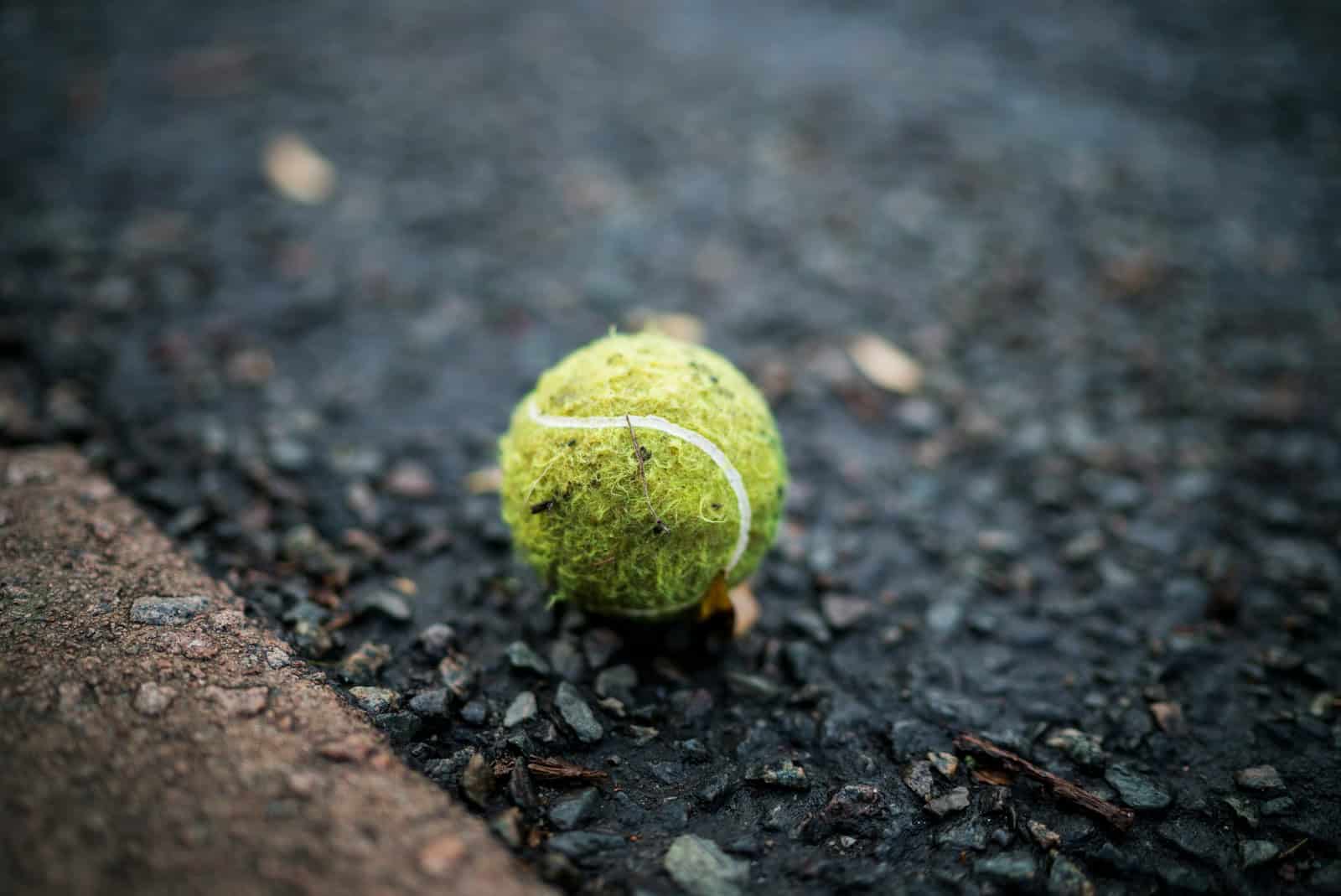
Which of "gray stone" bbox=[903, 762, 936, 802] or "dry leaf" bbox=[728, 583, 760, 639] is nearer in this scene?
"gray stone" bbox=[903, 762, 936, 802]

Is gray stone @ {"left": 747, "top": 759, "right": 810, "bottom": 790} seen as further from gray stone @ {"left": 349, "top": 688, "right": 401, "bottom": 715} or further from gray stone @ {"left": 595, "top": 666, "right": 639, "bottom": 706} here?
gray stone @ {"left": 349, "top": 688, "right": 401, "bottom": 715}

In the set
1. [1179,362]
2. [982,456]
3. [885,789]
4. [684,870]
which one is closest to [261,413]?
[684,870]

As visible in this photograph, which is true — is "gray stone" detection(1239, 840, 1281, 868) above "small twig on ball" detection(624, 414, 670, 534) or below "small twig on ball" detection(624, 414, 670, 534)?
below

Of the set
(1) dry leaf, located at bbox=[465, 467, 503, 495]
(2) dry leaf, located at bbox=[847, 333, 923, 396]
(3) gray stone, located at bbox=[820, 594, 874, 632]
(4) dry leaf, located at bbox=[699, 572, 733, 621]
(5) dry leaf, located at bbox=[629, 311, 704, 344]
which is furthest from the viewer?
(5) dry leaf, located at bbox=[629, 311, 704, 344]

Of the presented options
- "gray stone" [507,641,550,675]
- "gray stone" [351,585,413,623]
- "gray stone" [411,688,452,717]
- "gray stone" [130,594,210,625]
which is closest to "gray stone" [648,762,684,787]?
"gray stone" [507,641,550,675]

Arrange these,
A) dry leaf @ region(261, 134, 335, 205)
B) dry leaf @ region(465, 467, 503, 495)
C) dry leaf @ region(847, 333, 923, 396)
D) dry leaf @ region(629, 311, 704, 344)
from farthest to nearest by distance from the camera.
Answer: dry leaf @ region(261, 134, 335, 205) < dry leaf @ region(629, 311, 704, 344) < dry leaf @ region(847, 333, 923, 396) < dry leaf @ region(465, 467, 503, 495)

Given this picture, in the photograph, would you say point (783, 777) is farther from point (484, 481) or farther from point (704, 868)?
point (484, 481)

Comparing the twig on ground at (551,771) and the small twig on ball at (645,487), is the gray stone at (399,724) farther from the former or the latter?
the small twig on ball at (645,487)

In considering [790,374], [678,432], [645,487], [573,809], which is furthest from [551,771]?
[790,374]
